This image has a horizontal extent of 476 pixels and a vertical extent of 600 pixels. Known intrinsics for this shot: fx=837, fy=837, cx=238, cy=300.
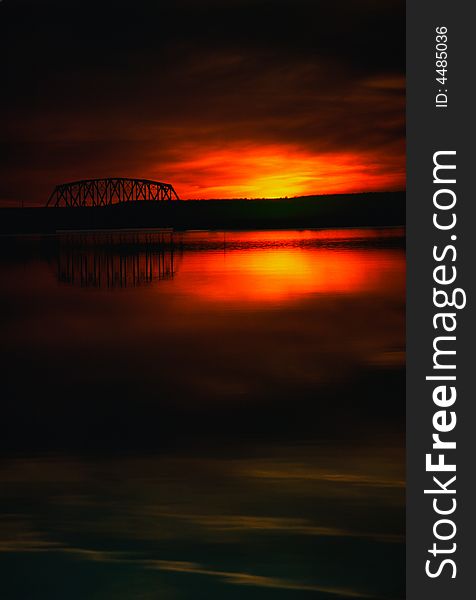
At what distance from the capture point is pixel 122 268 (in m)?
29.2

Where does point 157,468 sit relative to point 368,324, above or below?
below

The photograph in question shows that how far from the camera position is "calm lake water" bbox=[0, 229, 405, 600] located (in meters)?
5.16

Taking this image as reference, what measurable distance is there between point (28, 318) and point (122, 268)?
40.3ft

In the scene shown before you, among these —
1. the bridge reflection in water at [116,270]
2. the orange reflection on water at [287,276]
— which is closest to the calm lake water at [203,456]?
the orange reflection on water at [287,276]

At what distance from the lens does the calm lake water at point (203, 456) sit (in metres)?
5.16

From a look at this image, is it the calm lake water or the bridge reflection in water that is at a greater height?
the bridge reflection in water

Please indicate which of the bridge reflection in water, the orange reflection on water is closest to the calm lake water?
the orange reflection on water

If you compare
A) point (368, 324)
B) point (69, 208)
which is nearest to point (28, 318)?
point (368, 324)

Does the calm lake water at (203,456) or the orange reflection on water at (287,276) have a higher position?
the orange reflection on water at (287,276)

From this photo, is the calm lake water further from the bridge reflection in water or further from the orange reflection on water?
the bridge reflection in water

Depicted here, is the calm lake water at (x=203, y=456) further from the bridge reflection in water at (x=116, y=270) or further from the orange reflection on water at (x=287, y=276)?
the bridge reflection in water at (x=116, y=270)

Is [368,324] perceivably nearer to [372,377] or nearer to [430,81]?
[372,377]

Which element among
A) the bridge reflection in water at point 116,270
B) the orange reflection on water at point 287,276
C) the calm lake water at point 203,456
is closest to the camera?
the calm lake water at point 203,456

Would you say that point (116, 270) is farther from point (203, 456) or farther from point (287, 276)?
point (203, 456)
